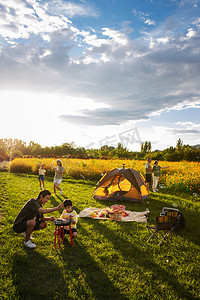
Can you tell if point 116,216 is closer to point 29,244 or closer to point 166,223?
point 166,223

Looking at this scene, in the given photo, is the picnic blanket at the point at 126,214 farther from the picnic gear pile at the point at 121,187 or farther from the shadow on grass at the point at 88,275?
the shadow on grass at the point at 88,275

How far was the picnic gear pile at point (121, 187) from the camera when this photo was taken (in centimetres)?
924

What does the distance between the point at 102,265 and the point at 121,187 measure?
20.3 feet

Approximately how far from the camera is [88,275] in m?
3.91

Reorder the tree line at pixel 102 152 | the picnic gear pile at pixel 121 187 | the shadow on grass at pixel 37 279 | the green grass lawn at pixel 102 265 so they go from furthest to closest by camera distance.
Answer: the tree line at pixel 102 152 → the picnic gear pile at pixel 121 187 → the green grass lawn at pixel 102 265 → the shadow on grass at pixel 37 279

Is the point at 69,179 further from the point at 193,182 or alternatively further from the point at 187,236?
the point at 187,236

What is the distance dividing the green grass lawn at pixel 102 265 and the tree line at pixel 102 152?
13153mm

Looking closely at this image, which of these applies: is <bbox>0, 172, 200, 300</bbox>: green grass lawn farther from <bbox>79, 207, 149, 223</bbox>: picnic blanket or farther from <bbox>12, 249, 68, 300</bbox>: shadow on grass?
<bbox>79, 207, 149, 223</bbox>: picnic blanket

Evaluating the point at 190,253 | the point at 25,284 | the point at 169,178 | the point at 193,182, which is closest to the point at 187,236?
the point at 190,253

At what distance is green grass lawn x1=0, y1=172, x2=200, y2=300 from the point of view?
11.5 ft

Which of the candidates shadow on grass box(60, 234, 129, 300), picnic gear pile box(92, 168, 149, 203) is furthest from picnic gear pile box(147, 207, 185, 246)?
picnic gear pile box(92, 168, 149, 203)

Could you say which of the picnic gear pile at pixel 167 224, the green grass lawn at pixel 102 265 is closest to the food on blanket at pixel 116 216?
the green grass lawn at pixel 102 265

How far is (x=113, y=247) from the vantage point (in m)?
5.01

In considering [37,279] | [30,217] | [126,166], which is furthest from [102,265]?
[126,166]
